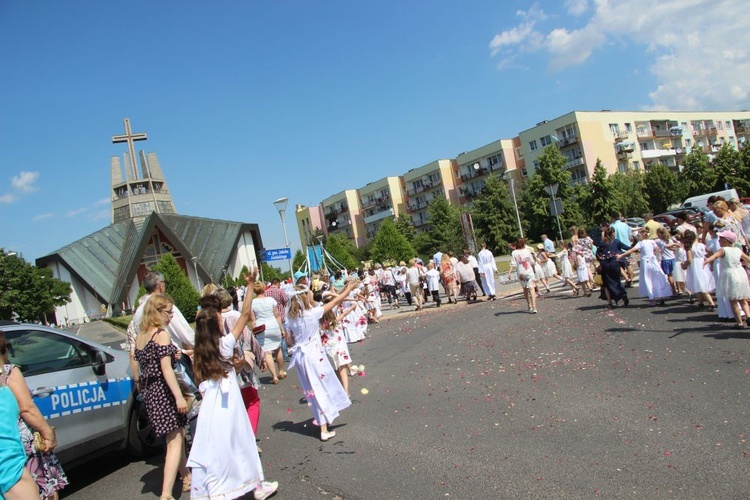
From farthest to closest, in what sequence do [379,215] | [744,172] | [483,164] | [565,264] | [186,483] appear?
1. [379,215]
2. [483,164]
3. [744,172]
4. [565,264]
5. [186,483]

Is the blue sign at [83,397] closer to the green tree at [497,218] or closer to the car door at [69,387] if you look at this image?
the car door at [69,387]

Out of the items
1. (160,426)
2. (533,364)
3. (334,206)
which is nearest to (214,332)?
(160,426)

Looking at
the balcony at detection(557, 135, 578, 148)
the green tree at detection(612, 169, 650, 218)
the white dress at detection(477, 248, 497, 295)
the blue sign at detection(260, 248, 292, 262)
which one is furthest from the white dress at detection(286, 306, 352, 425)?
the balcony at detection(557, 135, 578, 148)

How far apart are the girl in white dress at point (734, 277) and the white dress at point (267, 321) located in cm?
756

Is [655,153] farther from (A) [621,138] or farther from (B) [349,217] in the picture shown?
(B) [349,217]

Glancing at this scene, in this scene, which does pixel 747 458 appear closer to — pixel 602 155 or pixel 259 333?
pixel 259 333

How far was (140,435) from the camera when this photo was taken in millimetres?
7012

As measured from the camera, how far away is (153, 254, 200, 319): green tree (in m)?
42.6

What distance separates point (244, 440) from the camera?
16.4 ft

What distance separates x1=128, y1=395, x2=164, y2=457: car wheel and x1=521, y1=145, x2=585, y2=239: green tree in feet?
195

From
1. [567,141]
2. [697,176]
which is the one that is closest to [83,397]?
[567,141]

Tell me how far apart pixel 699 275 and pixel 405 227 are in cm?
7651

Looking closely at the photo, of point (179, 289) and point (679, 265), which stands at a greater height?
point (179, 289)

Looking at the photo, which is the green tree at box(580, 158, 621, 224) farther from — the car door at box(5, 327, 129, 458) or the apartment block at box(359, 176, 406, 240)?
the car door at box(5, 327, 129, 458)
